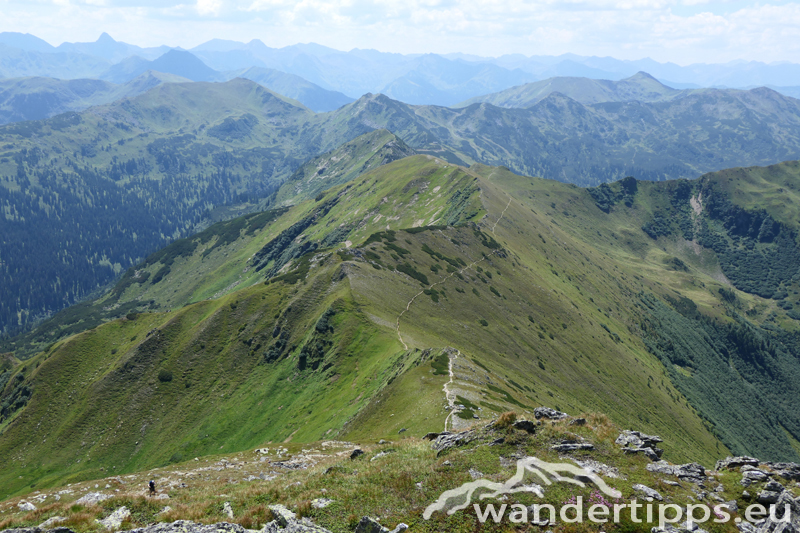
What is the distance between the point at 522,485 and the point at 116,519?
25.0 m

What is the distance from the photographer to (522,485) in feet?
86.5

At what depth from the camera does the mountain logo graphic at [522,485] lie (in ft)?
82.4

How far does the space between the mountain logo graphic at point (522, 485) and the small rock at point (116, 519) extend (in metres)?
18.2

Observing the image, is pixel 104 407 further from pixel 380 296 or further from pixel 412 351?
pixel 412 351

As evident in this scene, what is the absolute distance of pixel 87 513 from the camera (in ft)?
85.7

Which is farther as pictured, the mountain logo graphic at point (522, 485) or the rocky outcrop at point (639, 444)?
the rocky outcrop at point (639, 444)

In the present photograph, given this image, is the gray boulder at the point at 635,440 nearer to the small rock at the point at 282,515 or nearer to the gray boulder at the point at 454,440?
the gray boulder at the point at 454,440

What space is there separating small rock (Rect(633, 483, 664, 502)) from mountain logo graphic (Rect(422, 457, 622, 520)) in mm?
1461

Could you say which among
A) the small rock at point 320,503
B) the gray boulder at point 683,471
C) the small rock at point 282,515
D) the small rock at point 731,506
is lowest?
the gray boulder at point 683,471

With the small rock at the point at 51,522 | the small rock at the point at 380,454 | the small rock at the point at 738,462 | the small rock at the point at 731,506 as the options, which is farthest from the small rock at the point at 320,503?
the small rock at the point at 738,462

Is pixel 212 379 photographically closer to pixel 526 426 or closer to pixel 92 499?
pixel 92 499

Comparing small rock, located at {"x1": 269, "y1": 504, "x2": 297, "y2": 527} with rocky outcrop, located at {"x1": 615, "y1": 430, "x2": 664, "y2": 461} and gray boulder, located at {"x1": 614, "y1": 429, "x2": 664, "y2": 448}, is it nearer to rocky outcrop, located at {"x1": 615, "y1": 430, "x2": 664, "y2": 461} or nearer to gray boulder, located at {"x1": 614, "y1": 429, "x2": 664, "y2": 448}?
rocky outcrop, located at {"x1": 615, "y1": 430, "x2": 664, "y2": 461}

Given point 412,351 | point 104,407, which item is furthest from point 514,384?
point 104,407

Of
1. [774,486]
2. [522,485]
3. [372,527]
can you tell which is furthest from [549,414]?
[372,527]
